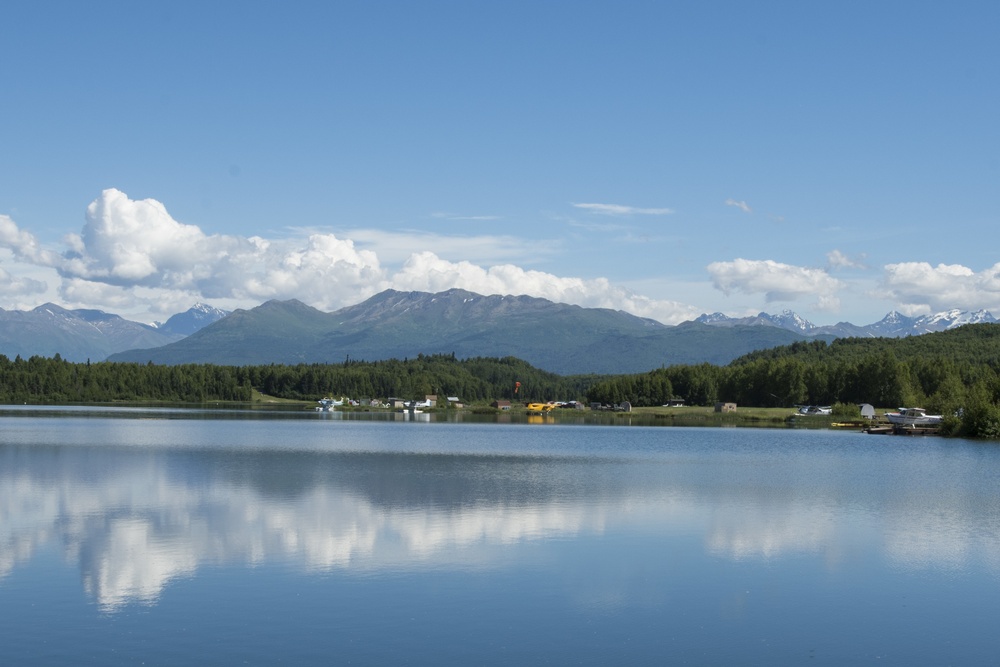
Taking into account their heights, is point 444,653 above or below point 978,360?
below

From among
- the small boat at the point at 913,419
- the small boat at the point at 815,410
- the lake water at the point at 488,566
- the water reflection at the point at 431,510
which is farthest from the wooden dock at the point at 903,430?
the lake water at the point at 488,566

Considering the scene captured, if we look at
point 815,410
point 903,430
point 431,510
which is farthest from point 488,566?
point 815,410

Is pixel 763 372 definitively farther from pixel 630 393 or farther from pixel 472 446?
pixel 472 446

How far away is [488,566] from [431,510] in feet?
32.0

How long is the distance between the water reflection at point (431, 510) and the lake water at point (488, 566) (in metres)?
0.15

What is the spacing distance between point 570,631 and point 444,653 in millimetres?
2899

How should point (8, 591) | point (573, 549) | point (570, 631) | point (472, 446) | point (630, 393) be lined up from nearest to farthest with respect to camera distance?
point (570, 631) < point (8, 591) < point (573, 549) < point (472, 446) < point (630, 393)

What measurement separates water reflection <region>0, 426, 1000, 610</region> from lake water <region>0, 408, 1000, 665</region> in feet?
0.51

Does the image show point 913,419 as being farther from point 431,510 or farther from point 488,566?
point 488,566

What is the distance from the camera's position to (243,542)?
92.5ft

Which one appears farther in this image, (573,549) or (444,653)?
(573,549)

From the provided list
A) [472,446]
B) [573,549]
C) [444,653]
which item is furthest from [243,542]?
[472,446]

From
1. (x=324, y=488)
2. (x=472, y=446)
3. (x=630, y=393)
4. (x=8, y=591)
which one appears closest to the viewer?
(x=8, y=591)

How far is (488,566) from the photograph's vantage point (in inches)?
995
